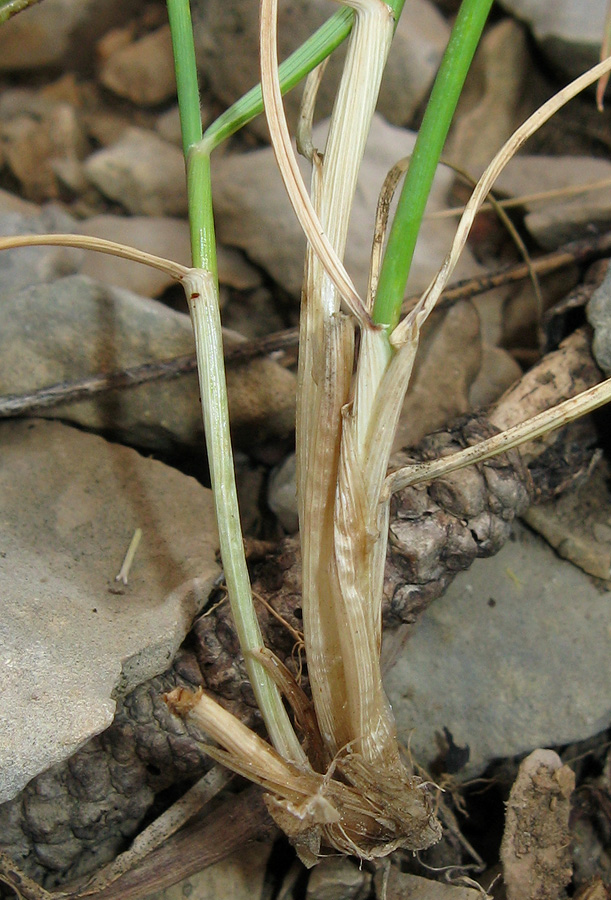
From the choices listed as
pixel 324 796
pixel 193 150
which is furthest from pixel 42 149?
pixel 324 796

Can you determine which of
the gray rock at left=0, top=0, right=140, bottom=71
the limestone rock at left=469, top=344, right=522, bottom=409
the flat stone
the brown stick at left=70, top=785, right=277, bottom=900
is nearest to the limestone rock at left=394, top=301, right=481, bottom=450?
the limestone rock at left=469, top=344, right=522, bottom=409

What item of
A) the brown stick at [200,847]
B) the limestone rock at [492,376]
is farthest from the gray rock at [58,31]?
the brown stick at [200,847]

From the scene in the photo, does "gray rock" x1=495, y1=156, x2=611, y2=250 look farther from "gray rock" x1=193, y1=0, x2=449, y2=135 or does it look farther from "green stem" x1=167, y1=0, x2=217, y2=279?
"green stem" x1=167, y1=0, x2=217, y2=279

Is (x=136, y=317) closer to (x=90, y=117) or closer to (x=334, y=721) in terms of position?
(x=334, y=721)

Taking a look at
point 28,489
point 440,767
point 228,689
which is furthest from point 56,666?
point 440,767

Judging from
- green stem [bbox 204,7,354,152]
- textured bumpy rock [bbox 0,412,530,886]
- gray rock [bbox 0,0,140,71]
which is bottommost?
textured bumpy rock [bbox 0,412,530,886]

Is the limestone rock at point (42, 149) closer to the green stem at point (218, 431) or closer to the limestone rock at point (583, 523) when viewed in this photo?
the green stem at point (218, 431)
